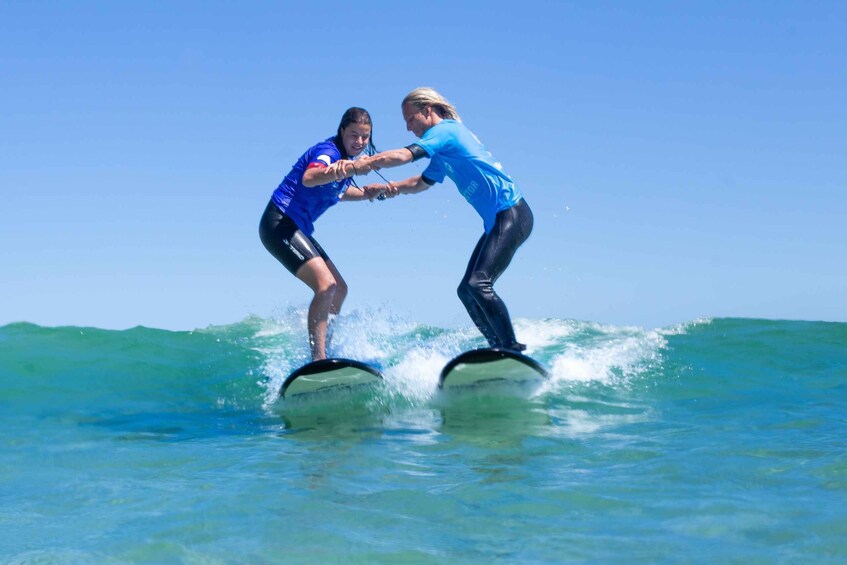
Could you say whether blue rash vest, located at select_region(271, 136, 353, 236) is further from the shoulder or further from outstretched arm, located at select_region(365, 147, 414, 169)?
outstretched arm, located at select_region(365, 147, 414, 169)

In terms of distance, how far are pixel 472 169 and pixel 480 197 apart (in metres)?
0.27

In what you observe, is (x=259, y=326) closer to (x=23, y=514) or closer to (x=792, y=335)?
(x=792, y=335)

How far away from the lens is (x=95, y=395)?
26.1 ft

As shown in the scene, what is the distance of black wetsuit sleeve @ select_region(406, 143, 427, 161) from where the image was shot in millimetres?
6195

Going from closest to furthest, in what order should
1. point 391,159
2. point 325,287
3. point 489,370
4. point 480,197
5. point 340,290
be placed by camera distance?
point 391,159 < point 489,370 < point 480,197 < point 325,287 < point 340,290

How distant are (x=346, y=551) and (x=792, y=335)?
10.9 meters

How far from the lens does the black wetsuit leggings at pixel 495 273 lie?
6.48 meters

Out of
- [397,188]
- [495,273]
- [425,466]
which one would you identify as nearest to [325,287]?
[397,188]

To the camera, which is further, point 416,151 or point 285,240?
point 285,240

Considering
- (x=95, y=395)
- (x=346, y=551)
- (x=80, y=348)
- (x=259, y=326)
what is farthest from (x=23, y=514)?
(x=259, y=326)

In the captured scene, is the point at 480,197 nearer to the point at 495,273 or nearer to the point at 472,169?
the point at 472,169

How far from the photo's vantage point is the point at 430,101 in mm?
6652

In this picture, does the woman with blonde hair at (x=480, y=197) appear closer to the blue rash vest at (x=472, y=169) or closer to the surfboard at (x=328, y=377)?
the blue rash vest at (x=472, y=169)

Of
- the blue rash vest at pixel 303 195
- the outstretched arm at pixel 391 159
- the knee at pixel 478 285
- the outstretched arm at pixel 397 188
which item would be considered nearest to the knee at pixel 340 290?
the blue rash vest at pixel 303 195
